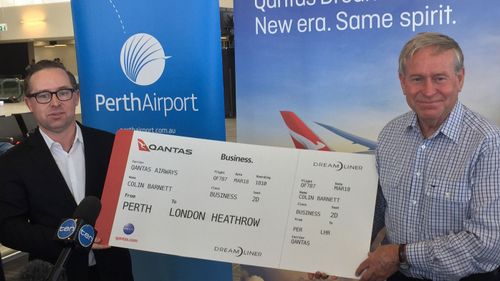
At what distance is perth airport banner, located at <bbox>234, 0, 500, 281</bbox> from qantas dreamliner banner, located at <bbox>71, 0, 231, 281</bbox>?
219 millimetres

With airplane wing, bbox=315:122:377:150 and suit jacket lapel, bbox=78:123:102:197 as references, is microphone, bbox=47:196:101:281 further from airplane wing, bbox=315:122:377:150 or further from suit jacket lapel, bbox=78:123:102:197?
airplane wing, bbox=315:122:377:150

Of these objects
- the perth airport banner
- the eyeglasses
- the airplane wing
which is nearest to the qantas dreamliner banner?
the perth airport banner

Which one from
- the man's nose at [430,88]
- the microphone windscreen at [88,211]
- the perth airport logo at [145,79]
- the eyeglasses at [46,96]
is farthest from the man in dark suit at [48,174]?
the man's nose at [430,88]

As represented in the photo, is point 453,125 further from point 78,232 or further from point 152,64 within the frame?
point 152,64

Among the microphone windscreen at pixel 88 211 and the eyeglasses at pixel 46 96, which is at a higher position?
the eyeglasses at pixel 46 96

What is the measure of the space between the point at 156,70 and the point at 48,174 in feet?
3.36

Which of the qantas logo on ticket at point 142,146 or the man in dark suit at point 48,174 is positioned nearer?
the man in dark suit at point 48,174

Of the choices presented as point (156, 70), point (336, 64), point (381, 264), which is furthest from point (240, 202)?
point (156, 70)

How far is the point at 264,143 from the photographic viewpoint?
2.93 m

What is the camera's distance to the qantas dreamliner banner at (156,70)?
9.76ft

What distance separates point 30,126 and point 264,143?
4.45 m

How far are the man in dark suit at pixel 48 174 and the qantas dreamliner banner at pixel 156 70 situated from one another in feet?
2.45

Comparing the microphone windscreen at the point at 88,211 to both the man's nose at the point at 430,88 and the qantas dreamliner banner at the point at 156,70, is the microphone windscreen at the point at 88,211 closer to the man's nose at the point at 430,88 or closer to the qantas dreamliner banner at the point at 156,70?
the man's nose at the point at 430,88

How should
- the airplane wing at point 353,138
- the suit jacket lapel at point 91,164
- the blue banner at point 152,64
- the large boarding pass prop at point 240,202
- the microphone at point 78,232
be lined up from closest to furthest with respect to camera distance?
the microphone at point 78,232 < the large boarding pass prop at point 240,202 < the suit jacket lapel at point 91,164 < the airplane wing at point 353,138 < the blue banner at point 152,64
